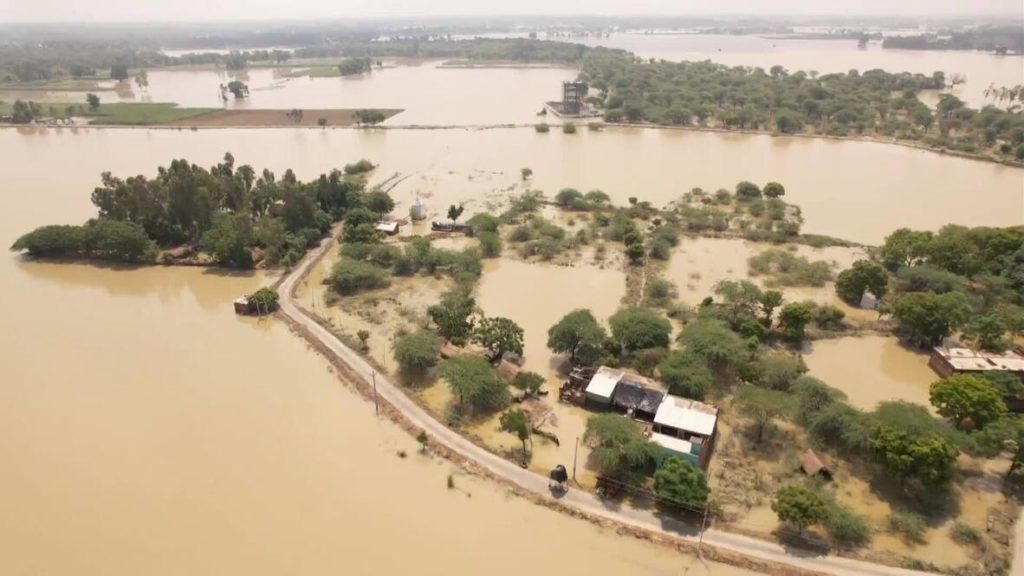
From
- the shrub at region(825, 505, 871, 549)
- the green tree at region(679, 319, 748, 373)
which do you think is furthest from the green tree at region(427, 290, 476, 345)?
the shrub at region(825, 505, 871, 549)

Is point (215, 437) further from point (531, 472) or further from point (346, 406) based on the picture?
point (531, 472)

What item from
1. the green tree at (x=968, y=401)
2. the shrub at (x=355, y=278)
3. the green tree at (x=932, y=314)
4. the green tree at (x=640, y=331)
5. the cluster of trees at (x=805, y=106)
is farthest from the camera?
the cluster of trees at (x=805, y=106)

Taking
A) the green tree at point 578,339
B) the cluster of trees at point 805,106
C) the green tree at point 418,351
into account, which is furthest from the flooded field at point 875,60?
the green tree at point 418,351

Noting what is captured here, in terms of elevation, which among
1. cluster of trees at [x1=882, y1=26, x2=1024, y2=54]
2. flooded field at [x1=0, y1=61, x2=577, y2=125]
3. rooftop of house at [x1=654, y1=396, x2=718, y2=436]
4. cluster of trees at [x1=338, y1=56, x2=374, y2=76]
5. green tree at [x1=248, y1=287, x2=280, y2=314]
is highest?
cluster of trees at [x1=882, y1=26, x2=1024, y2=54]

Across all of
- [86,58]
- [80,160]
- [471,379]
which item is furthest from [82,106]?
[471,379]

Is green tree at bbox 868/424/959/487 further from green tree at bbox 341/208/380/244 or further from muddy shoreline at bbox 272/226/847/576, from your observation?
green tree at bbox 341/208/380/244

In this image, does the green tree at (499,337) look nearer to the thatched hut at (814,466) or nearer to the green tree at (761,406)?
the green tree at (761,406)
